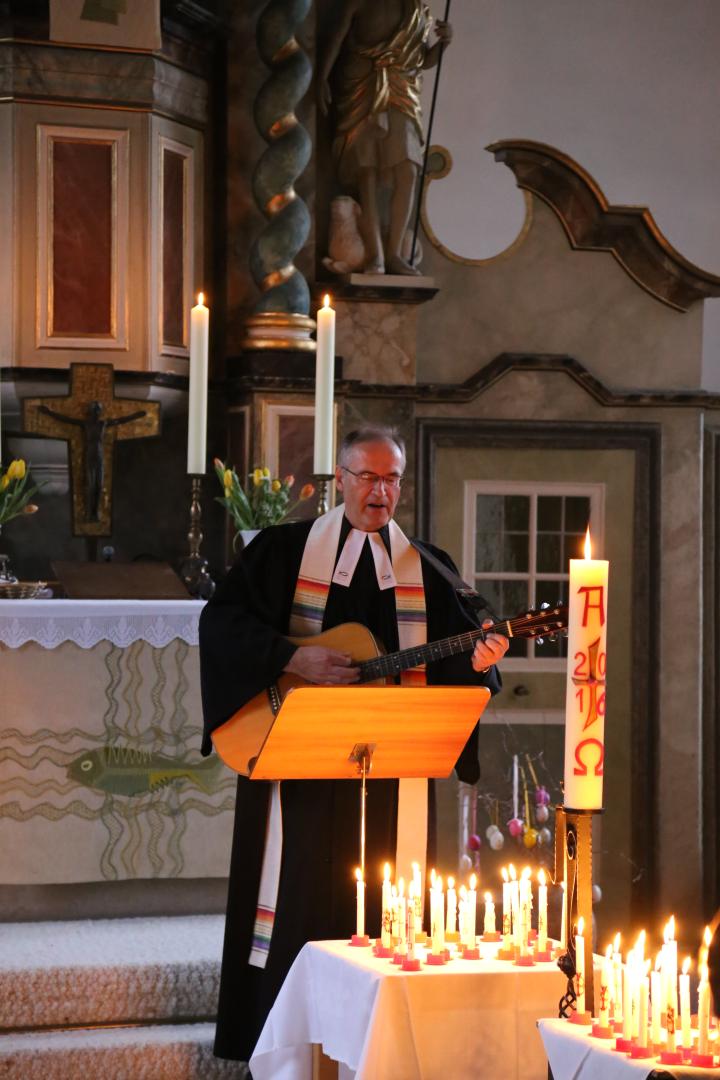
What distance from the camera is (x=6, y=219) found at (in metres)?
5.89

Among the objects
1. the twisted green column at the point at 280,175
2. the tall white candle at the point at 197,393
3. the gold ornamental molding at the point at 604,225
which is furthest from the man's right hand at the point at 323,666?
the gold ornamental molding at the point at 604,225

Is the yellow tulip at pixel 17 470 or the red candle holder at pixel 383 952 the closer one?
the red candle holder at pixel 383 952

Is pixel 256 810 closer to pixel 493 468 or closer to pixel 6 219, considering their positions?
pixel 6 219

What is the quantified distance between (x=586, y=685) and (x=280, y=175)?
4035mm

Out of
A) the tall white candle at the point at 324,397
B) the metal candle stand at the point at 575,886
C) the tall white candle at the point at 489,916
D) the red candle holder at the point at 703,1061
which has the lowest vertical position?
the red candle holder at the point at 703,1061

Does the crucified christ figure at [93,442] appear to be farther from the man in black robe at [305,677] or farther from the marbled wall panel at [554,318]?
the marbled wall panel at [554,318]

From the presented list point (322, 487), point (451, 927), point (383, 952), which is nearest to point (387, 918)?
point (383, 952)

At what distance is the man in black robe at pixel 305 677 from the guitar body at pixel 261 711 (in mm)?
45

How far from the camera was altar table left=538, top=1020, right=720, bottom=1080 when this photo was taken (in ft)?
8.25

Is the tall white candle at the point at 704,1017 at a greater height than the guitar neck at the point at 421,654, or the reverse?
the guitar neck at the point at 421,654

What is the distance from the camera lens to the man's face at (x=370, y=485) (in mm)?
3832

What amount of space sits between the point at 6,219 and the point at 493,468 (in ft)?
9.02

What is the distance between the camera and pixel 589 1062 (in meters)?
2.61

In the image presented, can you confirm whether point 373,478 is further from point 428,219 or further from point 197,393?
point 428,219
